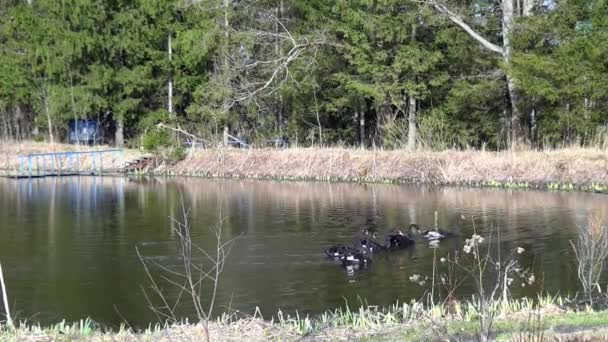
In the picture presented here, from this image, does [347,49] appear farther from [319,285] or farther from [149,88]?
[319,285]

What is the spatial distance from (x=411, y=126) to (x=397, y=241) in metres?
17.6

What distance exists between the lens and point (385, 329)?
773 centimetres

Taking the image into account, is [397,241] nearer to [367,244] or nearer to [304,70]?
[367,244]

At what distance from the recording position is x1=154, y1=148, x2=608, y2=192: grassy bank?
24812 mm

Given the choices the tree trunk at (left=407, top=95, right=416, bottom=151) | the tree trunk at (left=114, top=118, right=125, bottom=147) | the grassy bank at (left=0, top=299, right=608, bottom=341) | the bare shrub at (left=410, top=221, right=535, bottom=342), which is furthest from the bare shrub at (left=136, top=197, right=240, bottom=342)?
the tree trunk at (left=114, top=118, right=125, bottom=147)

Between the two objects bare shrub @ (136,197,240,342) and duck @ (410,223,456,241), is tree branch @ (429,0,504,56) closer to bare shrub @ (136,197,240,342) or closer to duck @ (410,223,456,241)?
duck @ (410,223,456,241)

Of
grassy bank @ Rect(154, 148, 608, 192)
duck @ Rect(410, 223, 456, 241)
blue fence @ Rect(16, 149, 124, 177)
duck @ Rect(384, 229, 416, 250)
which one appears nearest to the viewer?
duck @ Rect(384, 229, 416, 250)

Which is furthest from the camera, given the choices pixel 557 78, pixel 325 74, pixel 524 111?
pixel 325 74

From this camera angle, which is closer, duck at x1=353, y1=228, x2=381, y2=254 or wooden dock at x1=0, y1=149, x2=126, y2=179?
duck at x1=353, y1=228, x2=381, y2=254

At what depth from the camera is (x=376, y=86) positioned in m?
33.0

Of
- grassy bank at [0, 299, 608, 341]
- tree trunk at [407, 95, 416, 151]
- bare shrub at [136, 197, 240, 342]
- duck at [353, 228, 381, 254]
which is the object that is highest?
tree trunk at [407, 95, 416, 151]

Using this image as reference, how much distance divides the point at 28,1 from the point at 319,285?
126 ft

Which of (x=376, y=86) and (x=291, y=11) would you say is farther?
(x=291, y=11)

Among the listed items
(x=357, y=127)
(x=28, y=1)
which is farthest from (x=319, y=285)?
(x=28, y=1)
